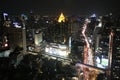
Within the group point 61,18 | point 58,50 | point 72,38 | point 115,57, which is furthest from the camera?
point 61,18

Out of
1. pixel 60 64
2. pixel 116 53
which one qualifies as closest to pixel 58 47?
pixel 60 64

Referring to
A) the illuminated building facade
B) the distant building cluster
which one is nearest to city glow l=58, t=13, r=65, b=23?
the distant building cluster

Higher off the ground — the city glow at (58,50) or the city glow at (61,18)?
the city glow at (61,18)

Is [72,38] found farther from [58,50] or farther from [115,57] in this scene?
[115,57]

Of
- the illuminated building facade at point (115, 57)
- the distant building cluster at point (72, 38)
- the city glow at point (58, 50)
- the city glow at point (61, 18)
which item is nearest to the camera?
the illuminated building facade at point (115, 57)

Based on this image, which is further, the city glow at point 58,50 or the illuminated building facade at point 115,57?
the city glow at point 58,50

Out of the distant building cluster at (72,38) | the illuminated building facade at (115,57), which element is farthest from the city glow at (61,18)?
the illuminated building facade at (115,57)

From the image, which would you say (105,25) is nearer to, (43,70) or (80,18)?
(80,18)

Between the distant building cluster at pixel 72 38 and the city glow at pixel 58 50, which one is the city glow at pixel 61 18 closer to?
the distant building cluster at pixel 72 38

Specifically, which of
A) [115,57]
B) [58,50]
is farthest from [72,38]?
[115,57]

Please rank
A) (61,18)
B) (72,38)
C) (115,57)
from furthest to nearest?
(61,18) < (72,38) < (115,57)

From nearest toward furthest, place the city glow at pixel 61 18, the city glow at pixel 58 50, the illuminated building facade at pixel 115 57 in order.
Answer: the illuminated building facade at pixel 115 57
the city glow at pixel 58 50
the city glow at pixel 61 18
